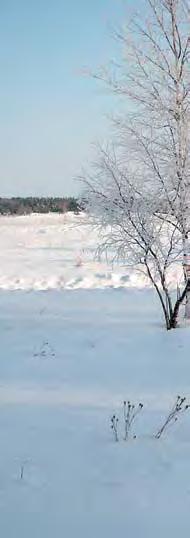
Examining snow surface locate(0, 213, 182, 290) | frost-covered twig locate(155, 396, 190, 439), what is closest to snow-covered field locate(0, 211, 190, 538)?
frost-covered twig locate(155, 396, 190, 439)

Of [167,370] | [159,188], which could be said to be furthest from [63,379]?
[159,188]

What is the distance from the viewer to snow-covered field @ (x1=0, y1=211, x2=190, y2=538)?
9.67 ft

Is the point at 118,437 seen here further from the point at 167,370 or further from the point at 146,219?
the point at 146,219

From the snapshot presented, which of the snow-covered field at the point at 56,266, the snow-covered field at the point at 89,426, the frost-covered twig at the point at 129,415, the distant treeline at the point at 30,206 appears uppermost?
the distant treeline at the point at 30,206

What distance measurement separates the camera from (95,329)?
7.48 meters

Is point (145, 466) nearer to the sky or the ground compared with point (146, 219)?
nearer to the ground

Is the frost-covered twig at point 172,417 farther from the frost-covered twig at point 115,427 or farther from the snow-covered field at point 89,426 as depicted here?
the frost-covered twig at point 115,427

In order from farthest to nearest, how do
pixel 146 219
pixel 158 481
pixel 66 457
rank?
1. pixel 146 219
2. pixel 66 457
3. pixel 158 481

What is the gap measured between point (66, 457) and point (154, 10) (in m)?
7.23

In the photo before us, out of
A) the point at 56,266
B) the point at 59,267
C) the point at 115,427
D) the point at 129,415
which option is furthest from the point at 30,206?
the point at 115,427

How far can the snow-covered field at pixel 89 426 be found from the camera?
2.95 meters

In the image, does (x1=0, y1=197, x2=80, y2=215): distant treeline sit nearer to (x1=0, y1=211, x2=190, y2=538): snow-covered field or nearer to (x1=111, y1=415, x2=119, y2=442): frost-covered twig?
(x1=0, y1=211, x2=190, y2=538): snow-covered field

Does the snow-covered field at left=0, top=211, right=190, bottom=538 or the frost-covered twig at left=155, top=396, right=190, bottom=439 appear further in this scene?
the frost-covered twig at left=155, top=396, right=190, bottom=439

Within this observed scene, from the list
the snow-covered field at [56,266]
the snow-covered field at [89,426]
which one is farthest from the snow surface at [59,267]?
the snow-covered field at [89,426]
